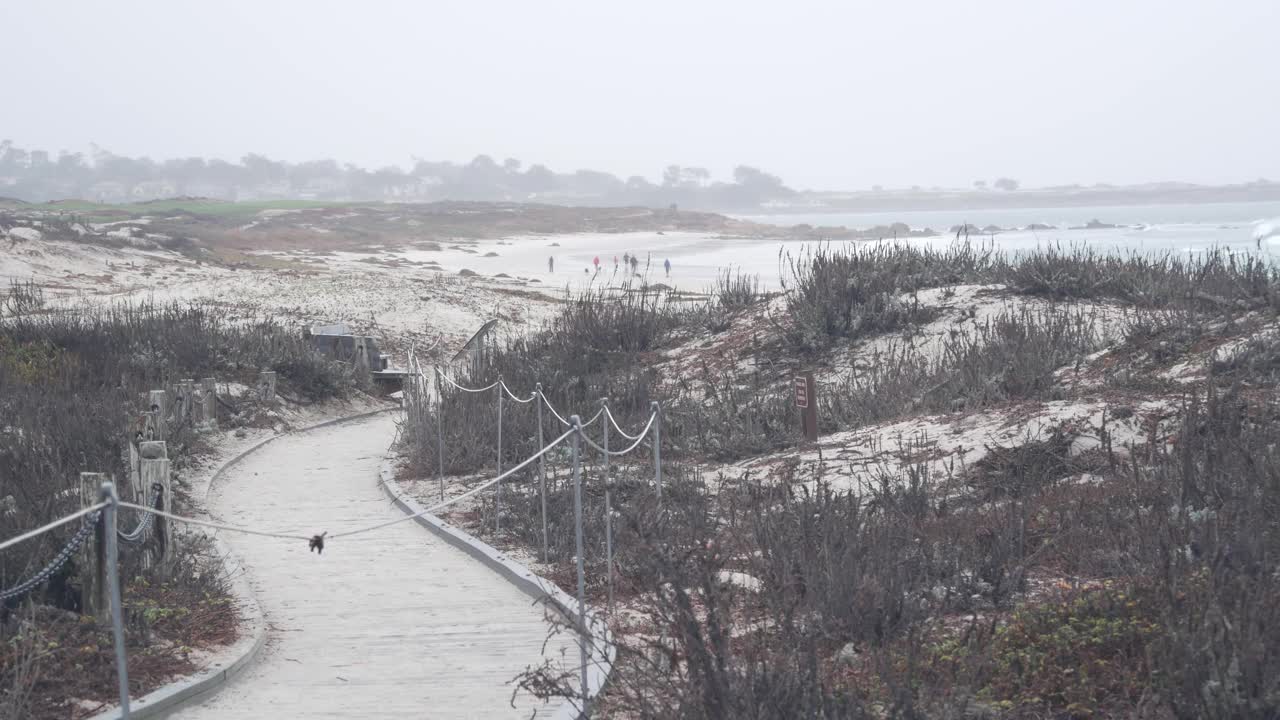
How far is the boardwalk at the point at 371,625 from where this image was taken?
19.5 ft

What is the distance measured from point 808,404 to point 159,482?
19.6 feet

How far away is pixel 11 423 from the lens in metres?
12.8

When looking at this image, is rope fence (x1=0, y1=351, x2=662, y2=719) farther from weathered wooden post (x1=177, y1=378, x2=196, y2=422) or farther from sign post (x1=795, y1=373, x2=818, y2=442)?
weathered wooden post (x1=177, y1=378, x2=196, y2=422)

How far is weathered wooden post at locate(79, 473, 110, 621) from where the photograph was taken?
21.2ft

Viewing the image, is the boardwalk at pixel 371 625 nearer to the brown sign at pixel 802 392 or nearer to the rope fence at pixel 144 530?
the rope fence at pixel 144 530

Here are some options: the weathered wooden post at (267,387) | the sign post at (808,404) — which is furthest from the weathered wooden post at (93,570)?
the weathered wooden post at (267,387)

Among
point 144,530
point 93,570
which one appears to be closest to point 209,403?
point 144,530

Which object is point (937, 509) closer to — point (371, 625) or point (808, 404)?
point (808, 404)

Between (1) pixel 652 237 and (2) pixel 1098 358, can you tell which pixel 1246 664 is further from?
(1) pixel 652 237

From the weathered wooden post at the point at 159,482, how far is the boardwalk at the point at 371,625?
2.34 feet

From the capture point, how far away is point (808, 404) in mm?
11633

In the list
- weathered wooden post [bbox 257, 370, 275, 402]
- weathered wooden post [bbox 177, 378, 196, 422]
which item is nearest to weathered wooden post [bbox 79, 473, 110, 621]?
weathered wooden post [bbox 177, 378, 196, 422]

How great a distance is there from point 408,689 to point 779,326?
40.0 ft

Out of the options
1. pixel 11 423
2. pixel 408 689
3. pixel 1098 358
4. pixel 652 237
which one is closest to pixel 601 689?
pixel 408 689
